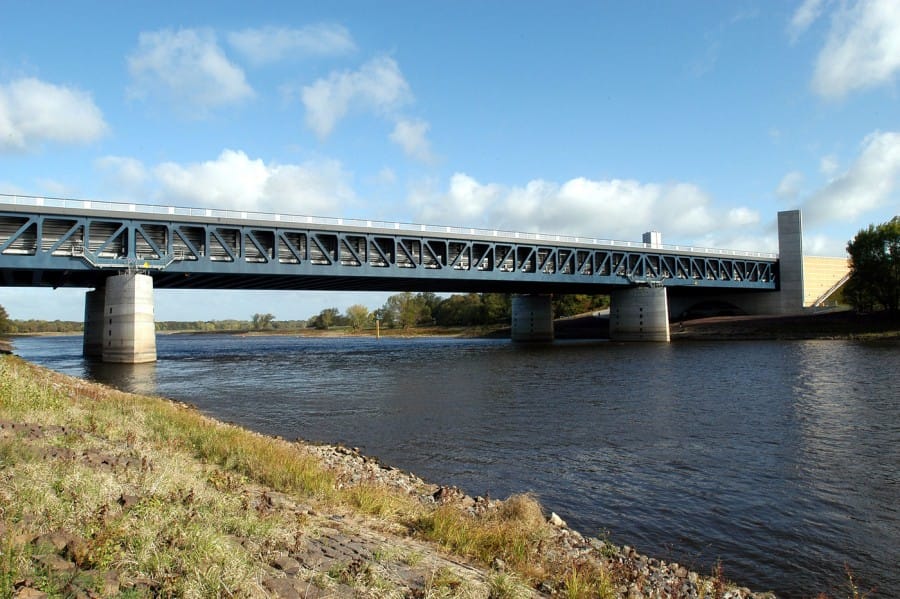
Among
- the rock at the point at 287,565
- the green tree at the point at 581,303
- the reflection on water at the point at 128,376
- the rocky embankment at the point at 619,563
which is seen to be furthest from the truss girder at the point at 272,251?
the rock at the point at 287,565

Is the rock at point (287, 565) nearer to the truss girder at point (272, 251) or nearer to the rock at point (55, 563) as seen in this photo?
the rock at point (55, 563)

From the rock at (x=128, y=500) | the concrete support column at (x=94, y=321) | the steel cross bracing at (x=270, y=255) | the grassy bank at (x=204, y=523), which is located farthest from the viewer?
the concrete support column at (x=94, y=321)

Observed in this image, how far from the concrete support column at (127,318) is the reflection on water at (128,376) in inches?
47.0

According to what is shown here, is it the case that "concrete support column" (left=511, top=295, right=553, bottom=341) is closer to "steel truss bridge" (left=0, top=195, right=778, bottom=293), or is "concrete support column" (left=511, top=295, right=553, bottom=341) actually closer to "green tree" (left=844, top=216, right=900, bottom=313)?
"steel truss bridge" (left=0, top=195, right=778, bottom=293)

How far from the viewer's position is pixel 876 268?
280ft

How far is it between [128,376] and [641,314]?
74694 mm

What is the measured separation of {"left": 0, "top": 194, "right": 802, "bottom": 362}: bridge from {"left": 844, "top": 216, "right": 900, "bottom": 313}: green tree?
17137mm

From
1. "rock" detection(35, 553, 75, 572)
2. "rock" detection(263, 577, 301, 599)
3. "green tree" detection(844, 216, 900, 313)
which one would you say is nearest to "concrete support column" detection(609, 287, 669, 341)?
"green tree" detection(844, 216, 900, 313)

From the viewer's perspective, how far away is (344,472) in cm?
1357

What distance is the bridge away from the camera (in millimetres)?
53406

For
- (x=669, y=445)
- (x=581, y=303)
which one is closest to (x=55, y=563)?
(x=669, y=445)

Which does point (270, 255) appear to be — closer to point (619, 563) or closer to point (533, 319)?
point (533, 319)

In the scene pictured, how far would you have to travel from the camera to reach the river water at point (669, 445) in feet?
34.6

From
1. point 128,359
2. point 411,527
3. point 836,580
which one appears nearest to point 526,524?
point 411,527
